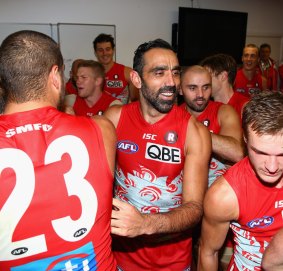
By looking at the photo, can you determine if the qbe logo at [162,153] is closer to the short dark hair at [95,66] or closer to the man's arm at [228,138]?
the man's arm at [228,138]

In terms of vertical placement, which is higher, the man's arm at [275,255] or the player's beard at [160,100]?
the player's beard at [160,100]

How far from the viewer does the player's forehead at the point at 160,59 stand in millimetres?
1911

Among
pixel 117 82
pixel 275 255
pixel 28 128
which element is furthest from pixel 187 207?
pixel 117 82

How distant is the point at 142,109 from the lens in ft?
6.64

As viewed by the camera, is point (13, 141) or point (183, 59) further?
point (183, 59)

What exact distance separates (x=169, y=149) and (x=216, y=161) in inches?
33.9

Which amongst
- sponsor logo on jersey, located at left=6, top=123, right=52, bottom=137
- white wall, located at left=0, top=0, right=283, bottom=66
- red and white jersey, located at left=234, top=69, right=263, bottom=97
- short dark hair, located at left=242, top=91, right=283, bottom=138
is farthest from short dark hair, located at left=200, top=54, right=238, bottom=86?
white wall, located at left=0, top=0, right=283, bottom=66

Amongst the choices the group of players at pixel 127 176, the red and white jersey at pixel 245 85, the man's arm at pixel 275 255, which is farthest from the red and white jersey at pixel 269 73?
the man's arm at pixel 275 255

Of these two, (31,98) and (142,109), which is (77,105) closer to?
(142,109)

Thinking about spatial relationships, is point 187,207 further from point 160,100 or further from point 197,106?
point 197,106

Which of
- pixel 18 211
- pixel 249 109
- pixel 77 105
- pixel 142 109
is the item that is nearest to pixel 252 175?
pixel 249 109

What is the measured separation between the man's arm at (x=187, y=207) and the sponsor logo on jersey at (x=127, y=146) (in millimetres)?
320

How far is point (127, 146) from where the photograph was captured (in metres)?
1.94

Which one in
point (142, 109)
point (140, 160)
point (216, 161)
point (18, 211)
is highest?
point (142, 109)
